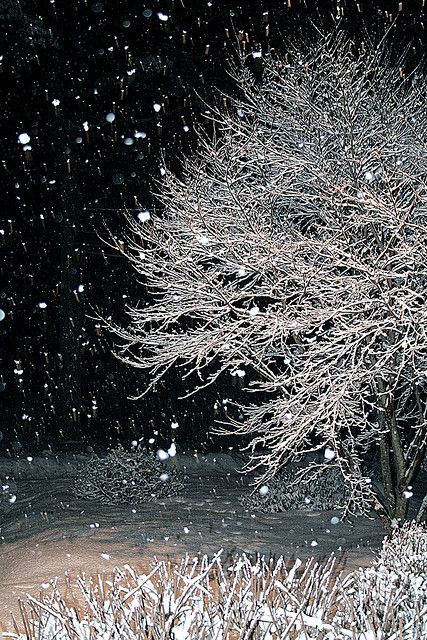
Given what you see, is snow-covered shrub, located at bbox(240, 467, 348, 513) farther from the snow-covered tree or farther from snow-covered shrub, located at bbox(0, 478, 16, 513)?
snow-covered shrub, located at bbox(0, 478, 16, 513)

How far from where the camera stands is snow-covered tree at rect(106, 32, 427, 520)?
6820 mm

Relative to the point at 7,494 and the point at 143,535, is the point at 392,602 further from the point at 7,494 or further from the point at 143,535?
the point at 7,494

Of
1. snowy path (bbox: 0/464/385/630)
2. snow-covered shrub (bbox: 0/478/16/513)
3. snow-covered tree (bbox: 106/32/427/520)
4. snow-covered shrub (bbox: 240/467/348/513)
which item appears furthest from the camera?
snow-covered shrub (bbox: 0/478/16/513)

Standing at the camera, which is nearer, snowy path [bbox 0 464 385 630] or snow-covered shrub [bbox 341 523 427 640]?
snow-covered shrub [bbox 341 523 427 640]

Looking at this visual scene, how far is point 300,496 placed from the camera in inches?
441

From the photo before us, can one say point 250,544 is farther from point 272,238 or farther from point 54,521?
point 272,238

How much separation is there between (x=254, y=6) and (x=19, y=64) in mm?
6501

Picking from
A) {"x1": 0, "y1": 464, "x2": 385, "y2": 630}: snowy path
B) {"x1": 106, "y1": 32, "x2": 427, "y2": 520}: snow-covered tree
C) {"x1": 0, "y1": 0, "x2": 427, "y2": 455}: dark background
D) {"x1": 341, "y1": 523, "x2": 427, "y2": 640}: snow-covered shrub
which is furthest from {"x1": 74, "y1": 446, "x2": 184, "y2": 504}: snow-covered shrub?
{"x1": 341, "y1": 523, "x2": 427, "y2": 640}: snow-covered shrub

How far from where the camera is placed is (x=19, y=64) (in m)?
17.1

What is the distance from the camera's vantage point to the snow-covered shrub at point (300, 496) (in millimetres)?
10875

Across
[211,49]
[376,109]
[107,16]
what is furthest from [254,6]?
[376,109]

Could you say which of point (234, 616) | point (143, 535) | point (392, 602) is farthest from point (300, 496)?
point (234, 616)

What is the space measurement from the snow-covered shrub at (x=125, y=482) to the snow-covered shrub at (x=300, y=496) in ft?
4.11

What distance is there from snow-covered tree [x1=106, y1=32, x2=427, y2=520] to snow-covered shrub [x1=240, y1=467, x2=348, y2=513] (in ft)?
7.05
